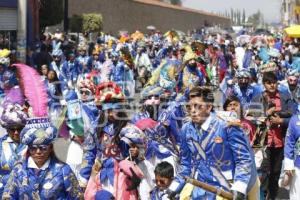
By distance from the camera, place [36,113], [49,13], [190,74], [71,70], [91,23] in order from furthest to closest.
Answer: [91,23], [49,13], [71,70], [190,74], [36,113]

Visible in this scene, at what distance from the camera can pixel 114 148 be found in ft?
21.0

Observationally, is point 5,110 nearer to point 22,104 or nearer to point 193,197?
point 22,104

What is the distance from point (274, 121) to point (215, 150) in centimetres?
337

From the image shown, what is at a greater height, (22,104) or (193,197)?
(22,104)

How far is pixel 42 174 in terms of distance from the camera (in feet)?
16.1

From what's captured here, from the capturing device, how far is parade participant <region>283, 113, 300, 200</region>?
278 inches

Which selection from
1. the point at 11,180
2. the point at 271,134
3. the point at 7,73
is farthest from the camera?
the point at 7,73

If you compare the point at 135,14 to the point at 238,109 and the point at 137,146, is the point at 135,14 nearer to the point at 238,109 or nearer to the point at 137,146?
the point at 238,109

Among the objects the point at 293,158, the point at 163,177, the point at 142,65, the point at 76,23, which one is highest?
the point at 76,23

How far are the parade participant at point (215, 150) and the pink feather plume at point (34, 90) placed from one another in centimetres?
111

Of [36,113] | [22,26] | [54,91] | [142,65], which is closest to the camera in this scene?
[36,113]

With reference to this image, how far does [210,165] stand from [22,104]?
Result: 82.8 inches

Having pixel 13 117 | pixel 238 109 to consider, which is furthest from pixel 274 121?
pixel 13 117

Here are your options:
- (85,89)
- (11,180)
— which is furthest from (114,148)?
(85,89)
